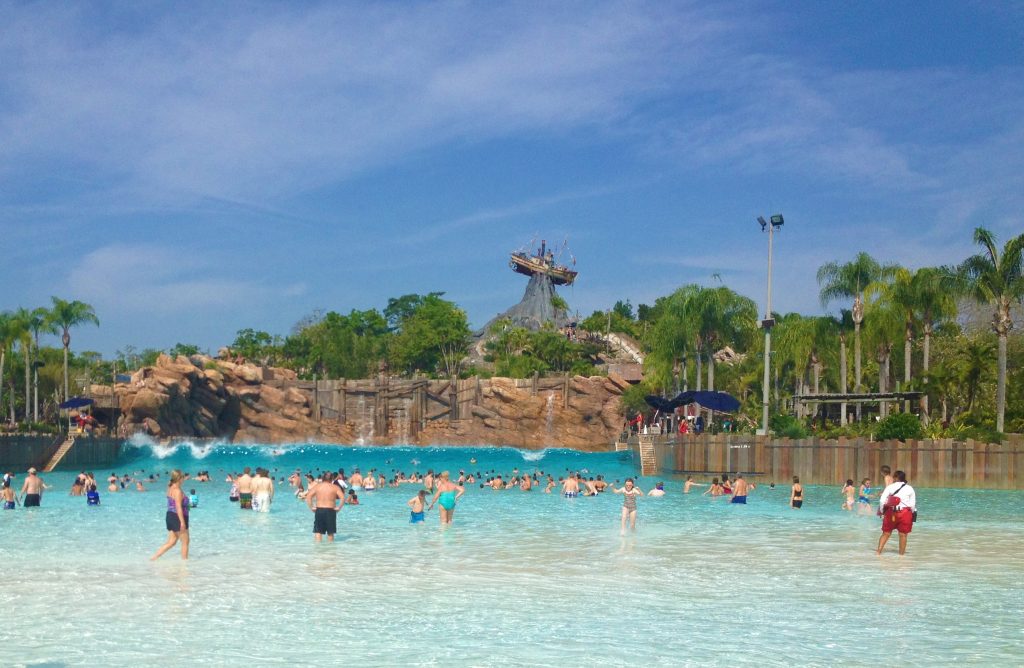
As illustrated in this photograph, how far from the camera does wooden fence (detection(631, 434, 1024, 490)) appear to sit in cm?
3812

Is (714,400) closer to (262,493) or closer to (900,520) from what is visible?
(262,493)

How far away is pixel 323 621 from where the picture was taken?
13.2 m

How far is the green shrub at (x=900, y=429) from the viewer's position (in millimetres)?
40656

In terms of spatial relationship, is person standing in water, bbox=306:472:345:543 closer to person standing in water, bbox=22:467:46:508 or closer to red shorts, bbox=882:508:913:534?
red shorts, bbox=882:508:913:534

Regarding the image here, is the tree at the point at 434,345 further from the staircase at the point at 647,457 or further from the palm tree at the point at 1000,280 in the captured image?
the palm tree at the point at 1000,280

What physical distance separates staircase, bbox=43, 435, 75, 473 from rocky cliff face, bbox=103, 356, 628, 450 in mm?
31428

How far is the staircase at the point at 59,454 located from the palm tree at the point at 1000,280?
48279 mm

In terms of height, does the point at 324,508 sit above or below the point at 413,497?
above

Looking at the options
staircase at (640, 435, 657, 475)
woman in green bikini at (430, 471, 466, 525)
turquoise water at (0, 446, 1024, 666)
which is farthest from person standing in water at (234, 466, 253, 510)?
staircase at (640, 435, 657, 475)

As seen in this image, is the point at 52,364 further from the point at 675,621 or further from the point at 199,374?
the point at 675,621

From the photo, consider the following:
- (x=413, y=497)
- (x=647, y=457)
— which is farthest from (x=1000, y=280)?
(x=413, y=497)

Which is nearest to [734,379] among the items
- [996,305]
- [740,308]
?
[740,308]

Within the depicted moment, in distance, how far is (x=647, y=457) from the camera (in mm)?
54875

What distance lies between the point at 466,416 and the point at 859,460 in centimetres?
6097
